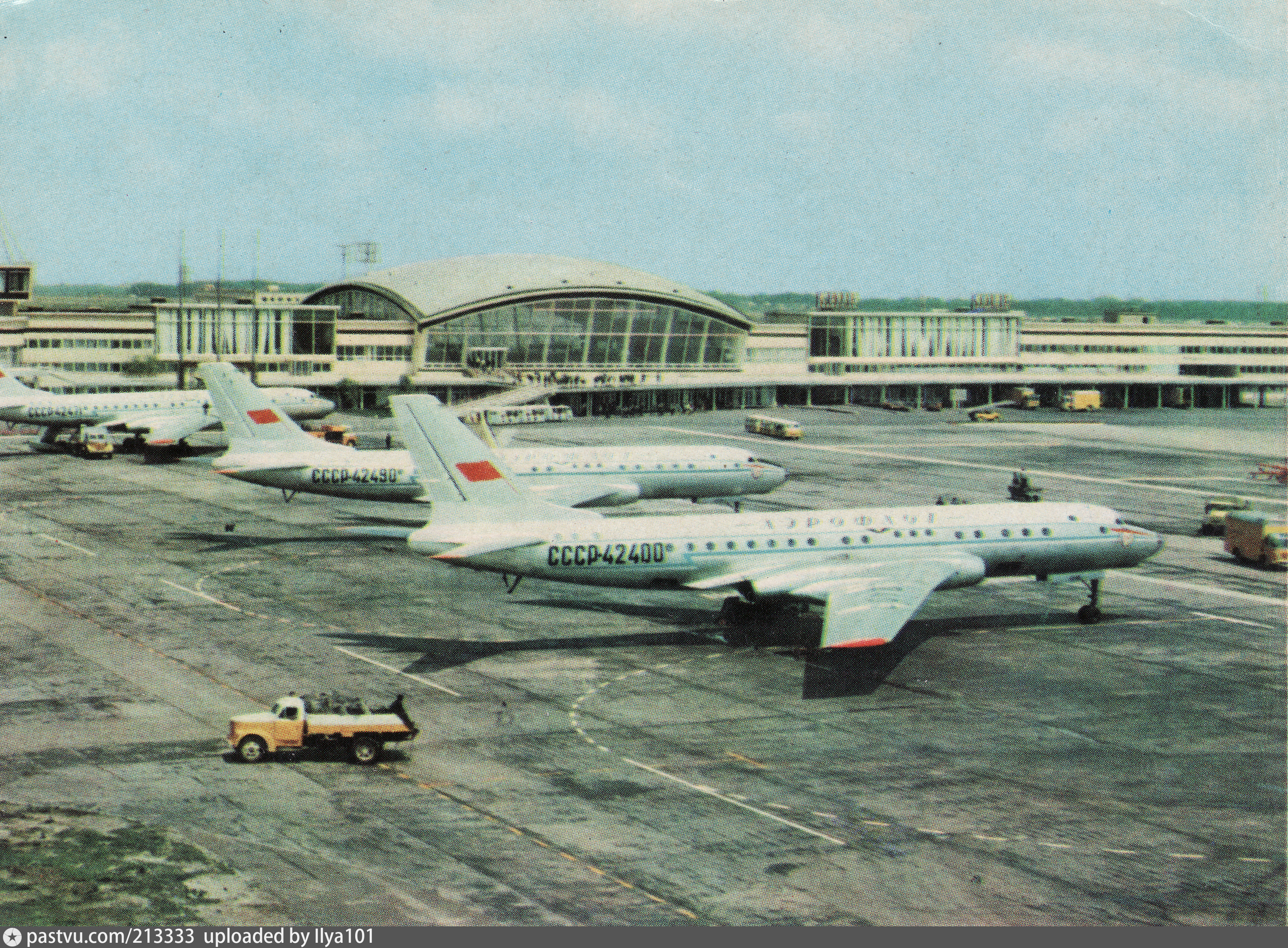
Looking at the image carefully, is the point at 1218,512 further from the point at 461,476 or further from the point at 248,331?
the point at 248,331

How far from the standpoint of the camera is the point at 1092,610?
2135 inches

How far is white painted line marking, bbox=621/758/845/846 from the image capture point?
102 ft

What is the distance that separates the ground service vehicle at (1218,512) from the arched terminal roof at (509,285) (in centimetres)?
11236

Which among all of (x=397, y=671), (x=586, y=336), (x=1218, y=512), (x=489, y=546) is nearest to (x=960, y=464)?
(x=1218, y=512)

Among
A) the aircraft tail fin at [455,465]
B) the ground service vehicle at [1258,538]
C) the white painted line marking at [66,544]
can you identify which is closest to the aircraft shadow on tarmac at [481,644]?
the aircraft tail fin at [455,465]

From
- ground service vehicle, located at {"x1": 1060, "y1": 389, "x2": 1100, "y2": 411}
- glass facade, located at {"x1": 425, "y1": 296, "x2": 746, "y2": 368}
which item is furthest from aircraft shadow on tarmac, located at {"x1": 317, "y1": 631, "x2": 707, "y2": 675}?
ground service vehicle, located at {"x1": 1060, "y1": 389, "x2": 1100, "y2": 411}

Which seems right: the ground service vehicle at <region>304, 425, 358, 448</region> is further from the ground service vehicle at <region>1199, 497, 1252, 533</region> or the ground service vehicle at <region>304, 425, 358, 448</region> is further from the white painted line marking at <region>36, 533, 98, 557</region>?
the ground service vehicle at <region>1199, 497, 1252, 533</region>

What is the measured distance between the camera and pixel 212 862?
94.0 feet

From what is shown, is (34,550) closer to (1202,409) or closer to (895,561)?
(895,561)

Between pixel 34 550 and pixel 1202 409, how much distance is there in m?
Result: 161

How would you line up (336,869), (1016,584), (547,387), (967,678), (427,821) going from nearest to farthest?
(336,869) < (427,821) < (967,678) < (1016,584) < (547,387)

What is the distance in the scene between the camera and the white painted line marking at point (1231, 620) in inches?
2132

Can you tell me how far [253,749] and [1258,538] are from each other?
51.5 metres

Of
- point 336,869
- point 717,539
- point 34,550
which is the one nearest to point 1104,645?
point 717,539
